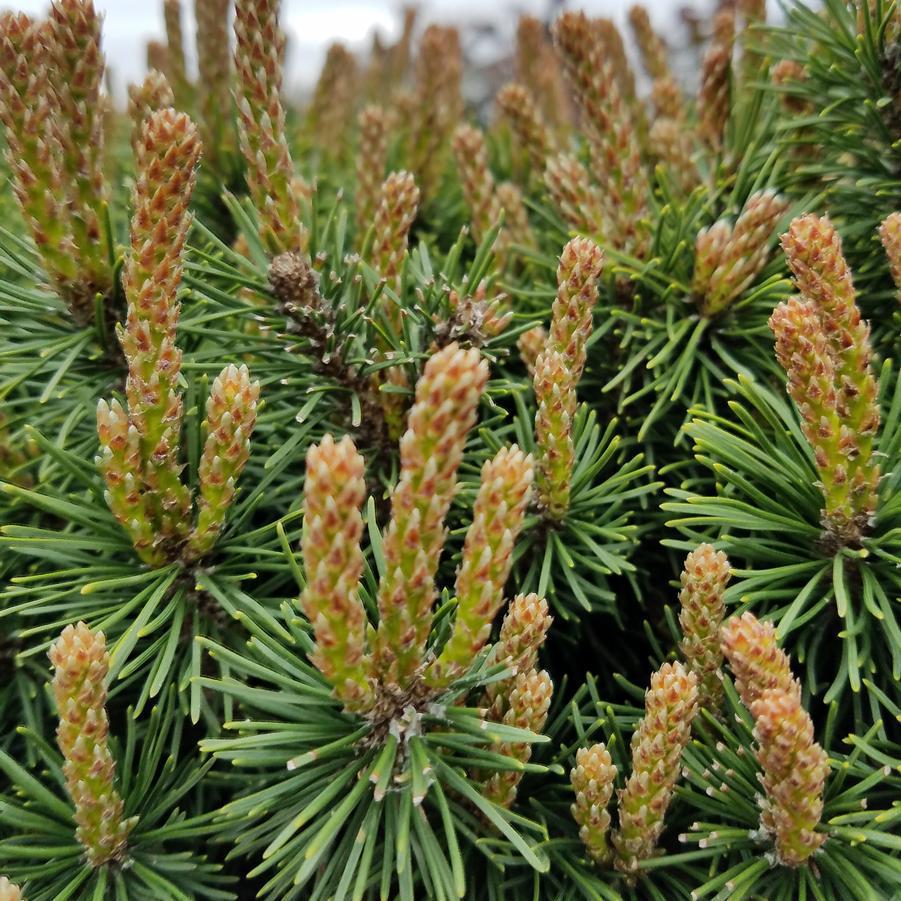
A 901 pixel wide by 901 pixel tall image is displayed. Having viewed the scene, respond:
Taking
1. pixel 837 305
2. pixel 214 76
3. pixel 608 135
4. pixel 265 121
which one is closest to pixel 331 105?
pixel 214 76

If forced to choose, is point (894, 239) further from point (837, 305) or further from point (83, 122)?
point (83, 122)

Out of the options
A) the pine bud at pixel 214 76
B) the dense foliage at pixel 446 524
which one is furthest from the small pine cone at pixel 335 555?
the pine bud at pixel 214 76

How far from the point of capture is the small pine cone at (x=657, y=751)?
503 mm

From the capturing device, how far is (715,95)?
3.07ft

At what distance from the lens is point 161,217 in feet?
1.78

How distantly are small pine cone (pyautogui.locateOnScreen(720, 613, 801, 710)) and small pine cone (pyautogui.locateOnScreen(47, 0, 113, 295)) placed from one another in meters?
0.54

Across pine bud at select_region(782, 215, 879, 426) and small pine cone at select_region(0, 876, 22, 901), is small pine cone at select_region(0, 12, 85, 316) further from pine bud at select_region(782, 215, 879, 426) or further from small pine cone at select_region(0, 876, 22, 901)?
pine bud at select_region(782, 215, 879, 426)

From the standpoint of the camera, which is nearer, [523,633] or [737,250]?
[523,633]

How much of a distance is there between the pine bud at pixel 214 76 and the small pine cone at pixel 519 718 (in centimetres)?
82

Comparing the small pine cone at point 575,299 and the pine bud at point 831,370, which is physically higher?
the small pine cone at point 575,299

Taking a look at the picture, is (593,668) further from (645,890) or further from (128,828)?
(128,828)

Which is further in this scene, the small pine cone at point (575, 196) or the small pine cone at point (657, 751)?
the small pine cone at point (575, 196)

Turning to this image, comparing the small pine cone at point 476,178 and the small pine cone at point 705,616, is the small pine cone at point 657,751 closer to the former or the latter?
the small pine cone at point 705,616

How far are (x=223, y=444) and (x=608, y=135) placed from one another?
1.72 feet
